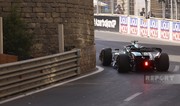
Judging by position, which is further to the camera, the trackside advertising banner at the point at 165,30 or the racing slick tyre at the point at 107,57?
the trackside advertising banner at the point at 165,30

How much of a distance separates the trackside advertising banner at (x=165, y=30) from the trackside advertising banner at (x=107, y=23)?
26.4 feet

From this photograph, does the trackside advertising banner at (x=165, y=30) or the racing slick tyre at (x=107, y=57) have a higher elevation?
the trackside advertising banner at (x=165, y=30)

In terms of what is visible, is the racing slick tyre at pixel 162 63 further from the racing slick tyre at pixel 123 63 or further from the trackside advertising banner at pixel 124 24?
the trackside advertising banner at pixel 124 24

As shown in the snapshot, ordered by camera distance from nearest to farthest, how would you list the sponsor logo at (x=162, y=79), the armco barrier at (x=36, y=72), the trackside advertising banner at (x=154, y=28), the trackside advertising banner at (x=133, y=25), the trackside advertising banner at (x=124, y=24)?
1. the armco barrier at (x=36, y=72)
2. the sponsor logo at (x=162, y=79)
3. the trackside advertising banner at (x=154, y=28)
4. the trackside advertising banner at (x=133, y=25)
5. the trackside advertising banner at (x=124, y=24)

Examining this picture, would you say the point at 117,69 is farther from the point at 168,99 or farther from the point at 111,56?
the point at 168,99

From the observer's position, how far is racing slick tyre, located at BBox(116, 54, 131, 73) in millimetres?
18062

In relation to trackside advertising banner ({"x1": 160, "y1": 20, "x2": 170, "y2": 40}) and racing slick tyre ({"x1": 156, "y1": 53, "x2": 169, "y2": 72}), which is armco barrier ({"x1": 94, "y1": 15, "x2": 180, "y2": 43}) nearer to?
trackside advertising banner ({"x1": 160, "y1": 20, "x2": 170, "y2": 40})

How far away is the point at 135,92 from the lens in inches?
522

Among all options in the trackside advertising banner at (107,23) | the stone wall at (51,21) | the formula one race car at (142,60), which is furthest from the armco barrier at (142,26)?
the stone wall at (51,21)

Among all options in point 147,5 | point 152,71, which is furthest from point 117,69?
point 147,5

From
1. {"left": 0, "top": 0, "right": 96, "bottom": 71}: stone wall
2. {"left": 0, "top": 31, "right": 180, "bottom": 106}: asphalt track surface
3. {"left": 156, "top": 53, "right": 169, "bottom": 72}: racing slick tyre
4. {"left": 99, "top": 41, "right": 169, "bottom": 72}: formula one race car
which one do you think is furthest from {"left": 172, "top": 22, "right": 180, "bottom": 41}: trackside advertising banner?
{"left": 0, "top": 31, "right": 180, "bottom": 106}: asphalt track surface

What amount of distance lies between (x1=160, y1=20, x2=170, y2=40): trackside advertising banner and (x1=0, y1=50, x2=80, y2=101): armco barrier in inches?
787

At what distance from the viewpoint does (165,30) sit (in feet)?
120

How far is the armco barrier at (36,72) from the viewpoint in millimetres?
13094
